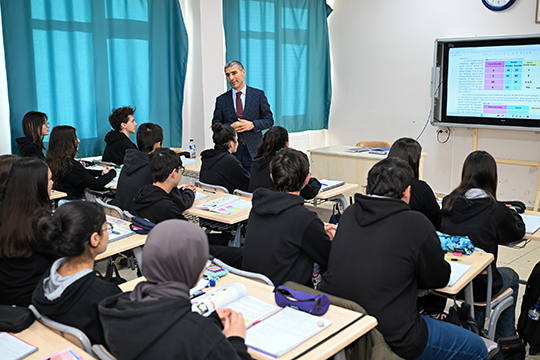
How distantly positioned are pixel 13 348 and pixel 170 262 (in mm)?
708

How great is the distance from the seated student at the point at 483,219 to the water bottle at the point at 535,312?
94 mm

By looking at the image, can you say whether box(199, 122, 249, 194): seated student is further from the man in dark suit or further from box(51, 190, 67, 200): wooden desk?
box(51, 190, 67, 200): wooden desk

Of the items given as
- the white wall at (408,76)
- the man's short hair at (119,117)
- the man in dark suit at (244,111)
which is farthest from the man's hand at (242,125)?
the white wall at (408,76)

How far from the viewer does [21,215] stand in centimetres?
218

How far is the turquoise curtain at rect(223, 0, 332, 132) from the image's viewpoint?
665 cm

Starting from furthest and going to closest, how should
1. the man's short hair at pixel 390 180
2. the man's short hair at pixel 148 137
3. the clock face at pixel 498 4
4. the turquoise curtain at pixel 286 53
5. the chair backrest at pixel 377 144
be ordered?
the turquoise curtain at pixel 286 53 < the chair backrest at pixel 377 144 < the clock face at pixel 498 4 < the man's short hair at pixel 148 137 < the man's short hair at pixel 390 180

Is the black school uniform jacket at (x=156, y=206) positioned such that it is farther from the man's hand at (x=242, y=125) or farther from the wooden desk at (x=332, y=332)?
the man's hand at (x=242, y=125)

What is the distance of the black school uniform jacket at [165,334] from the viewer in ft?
4.35

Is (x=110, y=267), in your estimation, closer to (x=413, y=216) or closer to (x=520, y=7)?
(x=413, y=216)

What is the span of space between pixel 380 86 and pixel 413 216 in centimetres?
574

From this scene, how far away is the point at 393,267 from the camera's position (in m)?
1.88

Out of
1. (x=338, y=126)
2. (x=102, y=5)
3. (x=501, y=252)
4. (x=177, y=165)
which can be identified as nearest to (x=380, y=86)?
(x=338, y=126)

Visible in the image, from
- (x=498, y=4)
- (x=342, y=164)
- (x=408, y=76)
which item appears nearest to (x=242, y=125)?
(x=342, y=164)

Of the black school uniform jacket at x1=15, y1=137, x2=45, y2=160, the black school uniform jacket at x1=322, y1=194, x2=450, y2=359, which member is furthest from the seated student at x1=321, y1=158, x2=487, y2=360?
the black school uniform jacket at x1=15, y1=137, x2=45, y2=160
